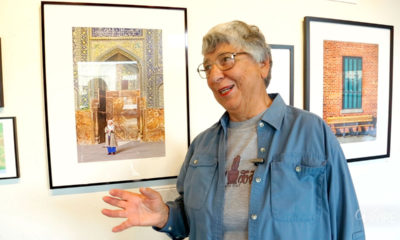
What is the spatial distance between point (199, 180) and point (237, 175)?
0.16m

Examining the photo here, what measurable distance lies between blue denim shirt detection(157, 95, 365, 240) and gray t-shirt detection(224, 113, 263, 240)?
0.02 meters

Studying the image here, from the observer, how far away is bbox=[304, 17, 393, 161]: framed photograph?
1401mm

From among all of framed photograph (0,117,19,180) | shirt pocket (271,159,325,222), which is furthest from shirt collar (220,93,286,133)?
framed photograph (0,117,19,180)

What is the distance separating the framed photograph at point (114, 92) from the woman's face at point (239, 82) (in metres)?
0.40

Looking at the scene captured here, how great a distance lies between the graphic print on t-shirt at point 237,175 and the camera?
80 cm

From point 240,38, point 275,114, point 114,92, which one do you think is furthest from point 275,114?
point 114,92

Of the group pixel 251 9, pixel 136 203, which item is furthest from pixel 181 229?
pixel 251 9

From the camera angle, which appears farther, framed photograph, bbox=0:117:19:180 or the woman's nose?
framed photograph, bbox=0:117:19:180

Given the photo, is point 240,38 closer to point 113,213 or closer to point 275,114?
point 275,114

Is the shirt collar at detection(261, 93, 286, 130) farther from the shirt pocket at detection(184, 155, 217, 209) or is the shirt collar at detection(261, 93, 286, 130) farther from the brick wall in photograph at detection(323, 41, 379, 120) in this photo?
the brick wall in photograph at detection(323, 41, 379, 120)

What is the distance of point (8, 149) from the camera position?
3.48 feet

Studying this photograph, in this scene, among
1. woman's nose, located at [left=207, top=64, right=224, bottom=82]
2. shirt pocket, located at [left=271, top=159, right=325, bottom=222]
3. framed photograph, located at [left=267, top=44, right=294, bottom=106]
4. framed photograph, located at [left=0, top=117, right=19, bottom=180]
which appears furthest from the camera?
framed photograph, located at [left=267, top=44, right=294, bottom=106]

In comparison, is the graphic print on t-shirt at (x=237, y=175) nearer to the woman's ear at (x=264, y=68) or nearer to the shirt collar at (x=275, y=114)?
the shirt collar at (x=275, y=114)

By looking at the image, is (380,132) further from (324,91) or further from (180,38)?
(180,38)
